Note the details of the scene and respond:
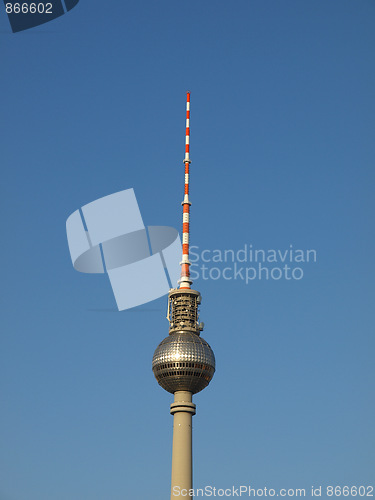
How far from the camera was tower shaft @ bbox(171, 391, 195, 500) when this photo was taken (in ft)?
566

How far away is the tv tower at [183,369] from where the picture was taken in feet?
573

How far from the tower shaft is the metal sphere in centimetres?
282

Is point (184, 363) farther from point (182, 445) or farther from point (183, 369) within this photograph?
point (182, 445)

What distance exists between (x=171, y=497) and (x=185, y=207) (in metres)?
61.8

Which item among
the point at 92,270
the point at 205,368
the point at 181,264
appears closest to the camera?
the point at 92,270

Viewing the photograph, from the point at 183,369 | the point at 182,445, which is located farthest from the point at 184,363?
the point at 182,445

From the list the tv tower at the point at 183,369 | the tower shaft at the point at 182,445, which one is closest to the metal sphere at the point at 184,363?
the tv tower at the point at 183,369

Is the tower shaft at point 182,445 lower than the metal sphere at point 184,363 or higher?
lower

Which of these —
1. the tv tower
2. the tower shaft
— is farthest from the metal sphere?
the tower shaft

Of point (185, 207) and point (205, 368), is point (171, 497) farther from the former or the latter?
point (185, 207)

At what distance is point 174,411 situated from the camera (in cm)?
18075

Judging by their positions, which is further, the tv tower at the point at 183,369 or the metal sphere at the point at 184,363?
the metal sphere at the point at 184,363

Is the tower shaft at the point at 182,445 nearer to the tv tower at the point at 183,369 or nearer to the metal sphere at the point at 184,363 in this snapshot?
the tv tower at the point at 183,369

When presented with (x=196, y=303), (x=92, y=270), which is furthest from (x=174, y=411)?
(x=92, y=270)
